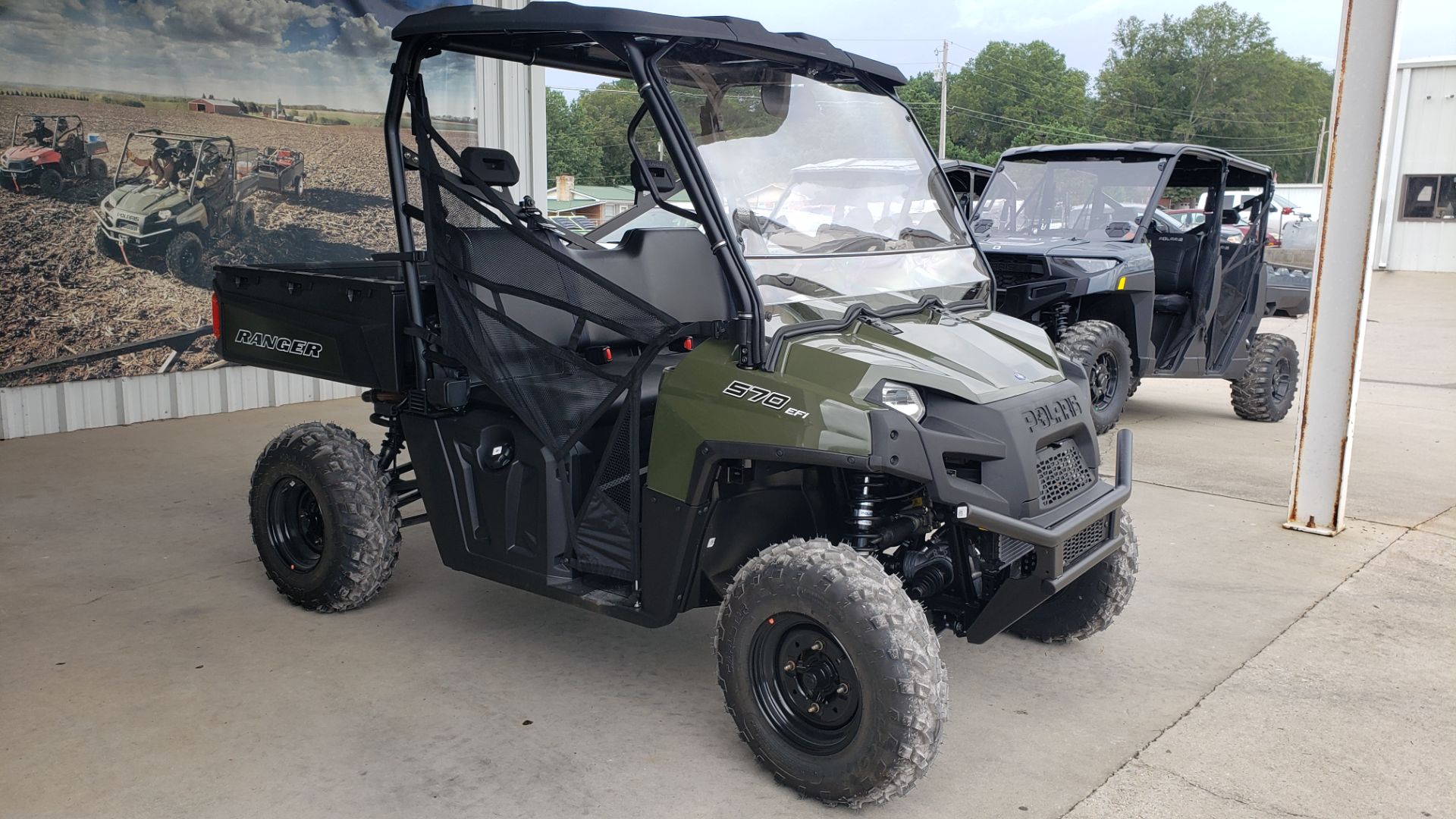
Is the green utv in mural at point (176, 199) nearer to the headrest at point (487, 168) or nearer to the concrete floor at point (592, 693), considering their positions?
the concrete floor at point (592, 693)

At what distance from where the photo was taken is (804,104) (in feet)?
11.8

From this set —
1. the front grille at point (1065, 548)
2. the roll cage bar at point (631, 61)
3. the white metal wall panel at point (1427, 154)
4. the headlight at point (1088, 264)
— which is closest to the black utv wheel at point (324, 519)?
the roll cage bar at point (631, 61)

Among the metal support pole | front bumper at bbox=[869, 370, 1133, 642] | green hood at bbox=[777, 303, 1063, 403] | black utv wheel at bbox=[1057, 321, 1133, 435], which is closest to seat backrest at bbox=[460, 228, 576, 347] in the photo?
green hood at bbox=[777, 303, 1063, 403]

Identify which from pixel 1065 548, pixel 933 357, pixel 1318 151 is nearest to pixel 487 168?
pixel 933 357

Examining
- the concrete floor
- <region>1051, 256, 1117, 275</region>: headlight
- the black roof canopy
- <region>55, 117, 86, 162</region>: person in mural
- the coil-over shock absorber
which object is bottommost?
the concrete floor

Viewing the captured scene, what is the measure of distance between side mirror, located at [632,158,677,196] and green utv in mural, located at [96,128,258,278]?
5225 millimetres

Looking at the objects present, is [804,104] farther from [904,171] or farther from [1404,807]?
[1404,807]

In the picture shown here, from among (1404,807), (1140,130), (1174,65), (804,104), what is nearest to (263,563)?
(804,104)

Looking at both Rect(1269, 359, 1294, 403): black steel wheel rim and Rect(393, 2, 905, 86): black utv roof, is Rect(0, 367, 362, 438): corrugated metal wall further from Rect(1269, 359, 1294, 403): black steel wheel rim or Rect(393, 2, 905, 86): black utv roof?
Rect(1269, 359, 1294, 403): black steel wheel rim

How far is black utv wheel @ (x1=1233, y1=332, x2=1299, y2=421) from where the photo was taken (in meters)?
8.72

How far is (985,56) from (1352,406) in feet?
235

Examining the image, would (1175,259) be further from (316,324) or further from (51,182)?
(51,182)

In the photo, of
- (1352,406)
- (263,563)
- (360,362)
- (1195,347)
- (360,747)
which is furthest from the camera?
(1195,347)

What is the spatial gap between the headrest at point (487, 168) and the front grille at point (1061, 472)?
196 centimetres
